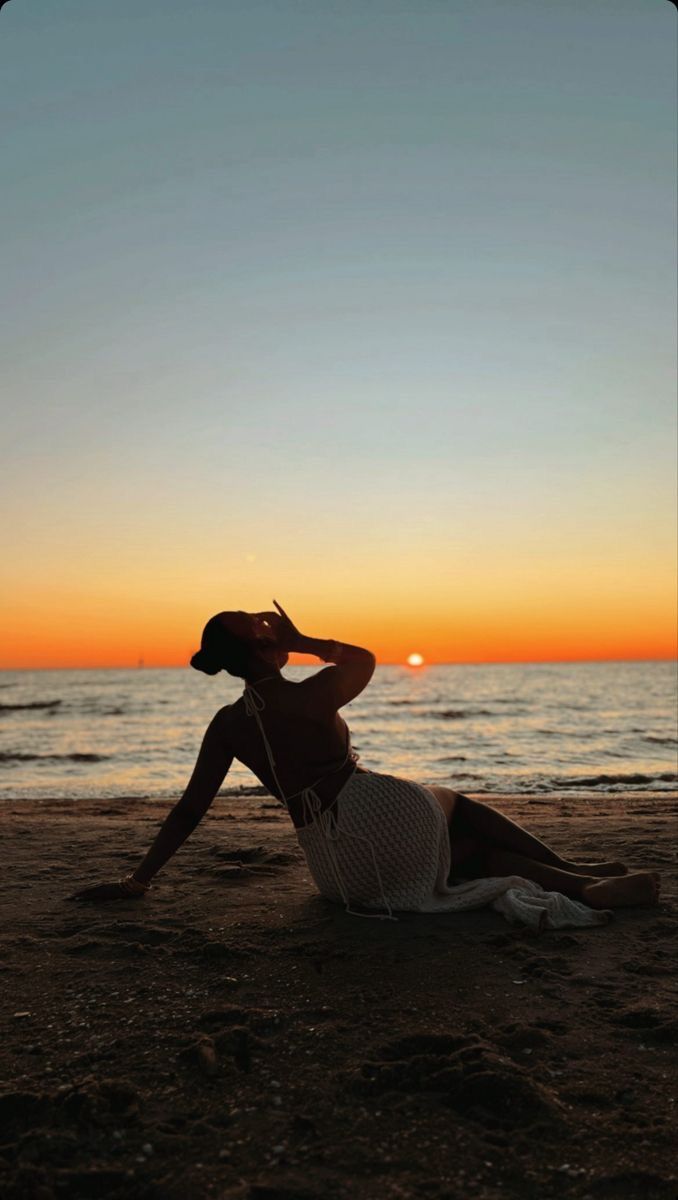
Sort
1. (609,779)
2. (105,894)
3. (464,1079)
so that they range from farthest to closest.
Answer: (609,779) < (105,894) < (464,1079)

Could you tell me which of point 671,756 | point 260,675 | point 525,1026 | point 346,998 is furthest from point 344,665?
point 671,756

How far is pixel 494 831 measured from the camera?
14.5ft

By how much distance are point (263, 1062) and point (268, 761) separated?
1.63m

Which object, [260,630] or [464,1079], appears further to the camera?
[260,630]

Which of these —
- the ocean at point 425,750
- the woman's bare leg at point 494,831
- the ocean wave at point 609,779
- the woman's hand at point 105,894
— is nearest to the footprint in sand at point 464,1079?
the woman's bare leg at point 494,831

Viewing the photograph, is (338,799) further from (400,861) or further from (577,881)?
(577,881)

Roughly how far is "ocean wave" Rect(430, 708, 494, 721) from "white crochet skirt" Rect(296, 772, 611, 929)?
24.7m

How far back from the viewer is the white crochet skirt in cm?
414

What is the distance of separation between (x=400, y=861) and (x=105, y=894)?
1.69 metres

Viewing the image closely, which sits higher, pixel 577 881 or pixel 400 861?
pixel 400 861

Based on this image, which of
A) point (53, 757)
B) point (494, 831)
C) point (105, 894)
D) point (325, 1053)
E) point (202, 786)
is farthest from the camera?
point (53, 757)

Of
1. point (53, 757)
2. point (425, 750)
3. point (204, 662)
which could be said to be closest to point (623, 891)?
point (204, 662)

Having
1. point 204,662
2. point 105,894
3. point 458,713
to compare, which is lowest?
point 458,713

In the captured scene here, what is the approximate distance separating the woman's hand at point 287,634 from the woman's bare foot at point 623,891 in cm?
192
